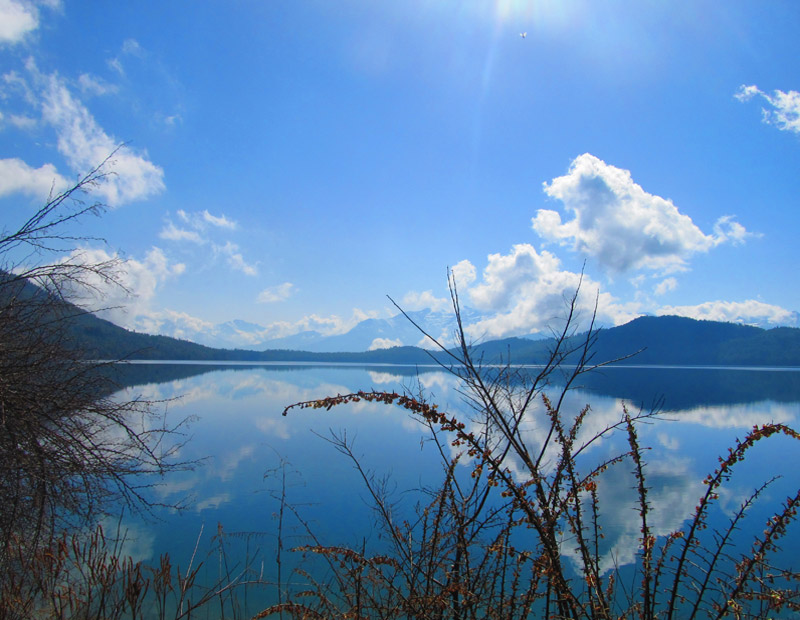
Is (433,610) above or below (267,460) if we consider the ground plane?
above

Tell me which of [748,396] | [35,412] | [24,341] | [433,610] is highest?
[24,341]

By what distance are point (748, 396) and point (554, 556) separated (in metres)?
63.1

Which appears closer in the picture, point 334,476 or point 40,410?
point 40,410

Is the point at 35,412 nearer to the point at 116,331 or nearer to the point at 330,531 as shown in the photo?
the point at 330,531

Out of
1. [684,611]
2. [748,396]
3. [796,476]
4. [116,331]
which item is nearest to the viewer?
[684,611]

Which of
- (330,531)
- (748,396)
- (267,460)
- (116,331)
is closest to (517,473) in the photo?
(330,531)

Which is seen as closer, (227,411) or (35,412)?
(35,412)

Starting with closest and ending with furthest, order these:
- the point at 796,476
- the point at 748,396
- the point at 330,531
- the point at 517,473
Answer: the point at 330,531 < the point at 517,473 < the point at 796,476 < the point at 748,396

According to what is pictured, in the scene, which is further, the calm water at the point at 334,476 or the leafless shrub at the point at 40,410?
the calm water at the point at 334,476

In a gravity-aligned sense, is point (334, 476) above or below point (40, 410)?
below

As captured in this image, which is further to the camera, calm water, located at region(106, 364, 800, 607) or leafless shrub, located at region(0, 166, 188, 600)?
calm water, located at region(106, 364, 800, 607)

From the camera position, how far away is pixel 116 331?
406ft

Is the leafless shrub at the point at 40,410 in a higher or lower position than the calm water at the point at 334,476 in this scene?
higher

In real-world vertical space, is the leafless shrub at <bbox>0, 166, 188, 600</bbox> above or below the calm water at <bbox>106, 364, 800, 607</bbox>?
above
